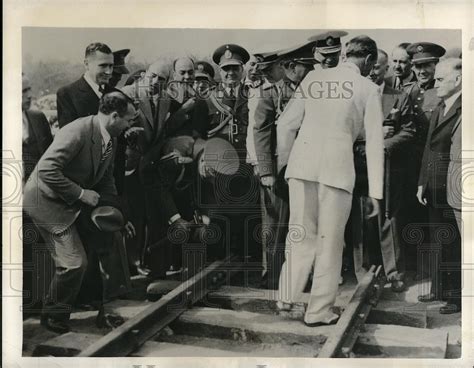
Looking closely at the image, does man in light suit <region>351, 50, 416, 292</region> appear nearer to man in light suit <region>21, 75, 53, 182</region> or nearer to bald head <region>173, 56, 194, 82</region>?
bald head <region>173, 56, 194, 82</region>

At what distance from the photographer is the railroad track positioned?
3.05 meters

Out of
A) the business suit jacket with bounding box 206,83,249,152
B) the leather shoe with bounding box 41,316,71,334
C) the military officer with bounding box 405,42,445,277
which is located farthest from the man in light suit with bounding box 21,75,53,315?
the military officer with bounding box 405,42,445,277

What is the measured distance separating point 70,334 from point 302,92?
1.77m

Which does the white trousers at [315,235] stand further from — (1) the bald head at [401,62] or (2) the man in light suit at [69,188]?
(2) the man in light suit at [69,188]

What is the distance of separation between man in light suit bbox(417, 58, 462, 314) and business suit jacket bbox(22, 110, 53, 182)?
6.54ft

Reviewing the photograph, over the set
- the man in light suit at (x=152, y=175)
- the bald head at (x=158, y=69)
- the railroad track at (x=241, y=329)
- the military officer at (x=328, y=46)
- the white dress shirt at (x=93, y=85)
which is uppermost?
the military officer at (x=328, y=46)

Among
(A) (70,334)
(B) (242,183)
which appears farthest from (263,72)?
(A) (70,334)

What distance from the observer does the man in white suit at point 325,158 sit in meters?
3.10

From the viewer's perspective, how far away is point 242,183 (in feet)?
10.2

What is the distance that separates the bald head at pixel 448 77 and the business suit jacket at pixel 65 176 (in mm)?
1827

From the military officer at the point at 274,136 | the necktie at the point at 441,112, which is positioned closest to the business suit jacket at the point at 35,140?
the military officer at the point at 274,136

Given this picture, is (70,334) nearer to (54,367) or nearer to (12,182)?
(54,367)

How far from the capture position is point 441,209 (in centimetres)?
313

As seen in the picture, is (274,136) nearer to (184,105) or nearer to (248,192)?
(248,192)
